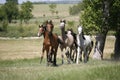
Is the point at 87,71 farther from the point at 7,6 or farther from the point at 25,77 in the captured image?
the point at 7,6

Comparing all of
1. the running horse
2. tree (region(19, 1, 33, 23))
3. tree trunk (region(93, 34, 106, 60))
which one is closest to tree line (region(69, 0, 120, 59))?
tree trunk (region(93, 34, 106, 60))

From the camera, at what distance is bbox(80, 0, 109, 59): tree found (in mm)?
34906

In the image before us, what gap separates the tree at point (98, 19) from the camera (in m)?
34.9

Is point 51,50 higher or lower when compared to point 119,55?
higher

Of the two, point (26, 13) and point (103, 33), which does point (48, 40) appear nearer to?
point (103, 33)

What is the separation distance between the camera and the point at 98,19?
3500 cm

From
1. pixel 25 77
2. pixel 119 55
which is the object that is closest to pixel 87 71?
pixel 25 77

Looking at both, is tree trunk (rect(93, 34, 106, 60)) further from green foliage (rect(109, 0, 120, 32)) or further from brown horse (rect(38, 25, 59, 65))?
brown horse (rect(38, 25, 59, 65))

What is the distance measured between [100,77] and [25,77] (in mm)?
3217

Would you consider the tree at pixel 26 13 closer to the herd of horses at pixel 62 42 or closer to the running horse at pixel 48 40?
the herd of horses at pixel 62 42

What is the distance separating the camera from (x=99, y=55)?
36.3 m

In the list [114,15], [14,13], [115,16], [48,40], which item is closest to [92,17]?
[114,15]

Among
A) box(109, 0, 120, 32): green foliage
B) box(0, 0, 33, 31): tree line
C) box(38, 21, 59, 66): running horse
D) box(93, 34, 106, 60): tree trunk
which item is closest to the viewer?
box(38, 21, 59, 66): running horse

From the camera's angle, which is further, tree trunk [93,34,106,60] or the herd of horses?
tree trunk [93,34,106,60]
